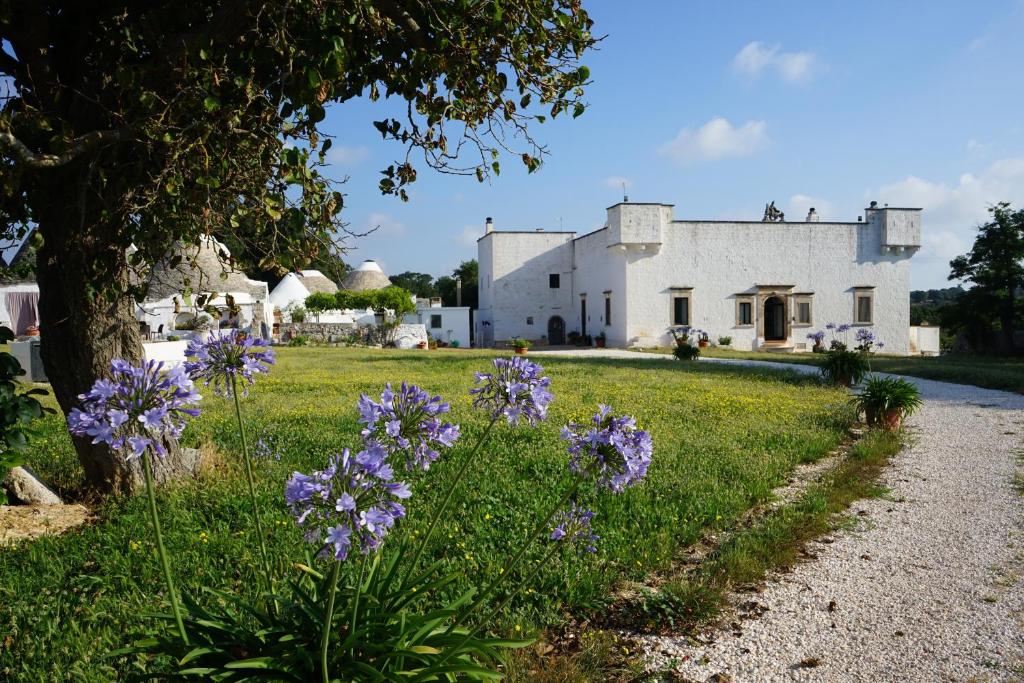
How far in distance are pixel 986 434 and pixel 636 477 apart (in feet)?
30.8

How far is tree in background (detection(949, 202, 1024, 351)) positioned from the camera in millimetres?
31031

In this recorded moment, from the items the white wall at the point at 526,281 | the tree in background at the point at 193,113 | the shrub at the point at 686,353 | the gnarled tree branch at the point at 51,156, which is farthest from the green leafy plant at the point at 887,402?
the white wall at the point at 526,281

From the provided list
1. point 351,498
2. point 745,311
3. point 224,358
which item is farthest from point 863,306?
point 351,498

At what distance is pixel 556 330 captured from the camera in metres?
41.8

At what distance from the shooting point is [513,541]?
446 cm

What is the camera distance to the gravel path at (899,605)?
3221mm

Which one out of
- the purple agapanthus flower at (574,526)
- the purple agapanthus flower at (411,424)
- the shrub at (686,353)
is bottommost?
the purple agapanthus flower at (574,526)

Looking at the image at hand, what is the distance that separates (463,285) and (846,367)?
44.3 meters

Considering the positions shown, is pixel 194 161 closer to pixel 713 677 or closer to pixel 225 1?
pixel 225 1

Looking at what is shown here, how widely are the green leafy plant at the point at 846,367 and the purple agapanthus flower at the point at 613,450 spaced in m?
13.7

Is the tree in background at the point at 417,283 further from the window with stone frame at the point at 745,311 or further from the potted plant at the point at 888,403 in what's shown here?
the potted plant at the point at 888,403

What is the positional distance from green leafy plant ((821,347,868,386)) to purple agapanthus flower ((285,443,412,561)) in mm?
14551

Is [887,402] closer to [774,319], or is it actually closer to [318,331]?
[774,319]

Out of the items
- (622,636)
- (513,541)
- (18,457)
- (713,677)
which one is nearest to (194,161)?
(18,457)
